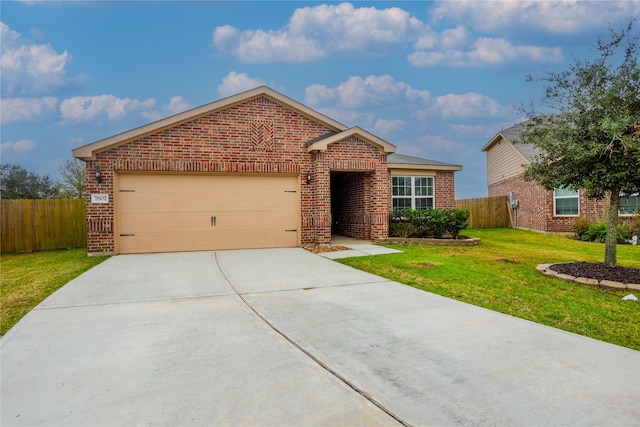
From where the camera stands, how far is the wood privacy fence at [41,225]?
41.3ft

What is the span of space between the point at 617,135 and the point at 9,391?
8.81 m

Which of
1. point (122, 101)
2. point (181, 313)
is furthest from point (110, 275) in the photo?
point (122, 101)

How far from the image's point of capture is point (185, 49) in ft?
57.8

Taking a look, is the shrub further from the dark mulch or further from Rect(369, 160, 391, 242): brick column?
Rect(369, 160, 391, 242): brick column

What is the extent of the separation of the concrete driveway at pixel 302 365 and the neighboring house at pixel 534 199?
11801 mm

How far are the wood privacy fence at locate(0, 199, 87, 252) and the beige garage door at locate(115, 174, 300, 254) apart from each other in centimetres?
410

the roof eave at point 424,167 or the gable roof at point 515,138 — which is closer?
the roof eave at point 424,167

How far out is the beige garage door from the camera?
34.8 feet

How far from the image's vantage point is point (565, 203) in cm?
1703

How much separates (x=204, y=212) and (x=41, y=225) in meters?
6.66

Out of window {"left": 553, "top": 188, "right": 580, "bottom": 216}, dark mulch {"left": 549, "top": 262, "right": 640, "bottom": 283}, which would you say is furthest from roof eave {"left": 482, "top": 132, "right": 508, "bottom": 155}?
dark mulch {"left": 549, "top": 262, "right": 640, "bottom": 283}

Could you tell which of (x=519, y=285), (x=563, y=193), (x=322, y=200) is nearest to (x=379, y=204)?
(x=322, y=200)

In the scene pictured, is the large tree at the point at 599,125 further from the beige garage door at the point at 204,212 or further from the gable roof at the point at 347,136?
the beige garage door at the point at 204,212

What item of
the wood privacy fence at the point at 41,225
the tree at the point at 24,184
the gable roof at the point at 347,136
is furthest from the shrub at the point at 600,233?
the tree at the point at 24,184
